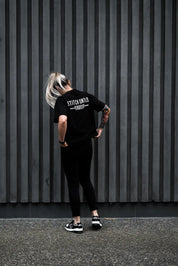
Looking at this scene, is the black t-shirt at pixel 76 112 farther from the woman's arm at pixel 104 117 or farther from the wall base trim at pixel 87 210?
the wall base trim at pixel 87 210

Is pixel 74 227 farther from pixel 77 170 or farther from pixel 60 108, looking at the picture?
pixel 60 108

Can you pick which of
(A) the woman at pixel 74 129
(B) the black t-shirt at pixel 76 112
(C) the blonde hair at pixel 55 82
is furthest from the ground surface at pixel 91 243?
(C) the blonde hair at pixel 55 82

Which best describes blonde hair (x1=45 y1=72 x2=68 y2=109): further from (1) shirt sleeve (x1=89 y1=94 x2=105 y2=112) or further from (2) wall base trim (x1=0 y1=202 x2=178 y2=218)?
(2) wall base trim (x1=0 y1=202 x2=178 y2=218)

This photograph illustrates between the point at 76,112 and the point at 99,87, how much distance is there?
2.66 ft

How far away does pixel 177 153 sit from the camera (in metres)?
5.14

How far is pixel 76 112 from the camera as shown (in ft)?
14.5

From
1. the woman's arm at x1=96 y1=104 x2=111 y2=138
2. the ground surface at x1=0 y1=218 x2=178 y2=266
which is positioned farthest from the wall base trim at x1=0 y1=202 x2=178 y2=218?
the woman's arm at x1=96 y1=104 x2=111 y2=138

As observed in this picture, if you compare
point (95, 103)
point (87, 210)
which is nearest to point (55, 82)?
point (95, 103)

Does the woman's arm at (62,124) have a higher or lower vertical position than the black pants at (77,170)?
higher

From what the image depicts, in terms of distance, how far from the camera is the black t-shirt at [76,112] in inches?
172

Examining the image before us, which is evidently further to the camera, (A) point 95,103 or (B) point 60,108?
(A) point 95,103

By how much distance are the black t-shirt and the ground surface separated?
1233 mm

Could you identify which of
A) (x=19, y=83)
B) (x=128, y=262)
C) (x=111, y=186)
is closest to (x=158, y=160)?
(x=111, y=186)

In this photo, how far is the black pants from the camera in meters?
4.48
